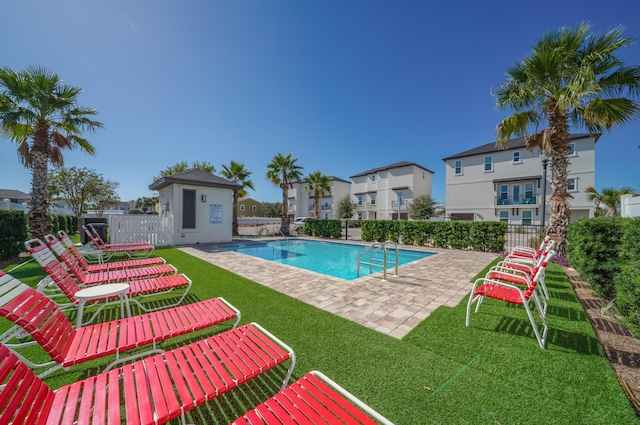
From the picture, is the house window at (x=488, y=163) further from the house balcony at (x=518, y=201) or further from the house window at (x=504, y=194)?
the house balcony at (x=518, y=201)

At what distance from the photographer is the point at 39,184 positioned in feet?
31.6

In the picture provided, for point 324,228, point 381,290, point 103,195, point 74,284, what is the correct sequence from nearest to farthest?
1. point 74,284
2. point 381,290
3. point 324,228
4. point 103,195

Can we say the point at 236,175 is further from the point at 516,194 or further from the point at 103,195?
the point at 516,194

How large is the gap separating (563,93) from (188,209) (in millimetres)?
17520

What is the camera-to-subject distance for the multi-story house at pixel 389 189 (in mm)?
37094

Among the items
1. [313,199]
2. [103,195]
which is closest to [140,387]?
[103,195]

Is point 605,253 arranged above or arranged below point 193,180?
below

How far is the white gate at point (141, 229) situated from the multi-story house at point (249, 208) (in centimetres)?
4624

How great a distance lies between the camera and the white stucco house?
13973 mm

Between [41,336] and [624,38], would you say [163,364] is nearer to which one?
[41,336]

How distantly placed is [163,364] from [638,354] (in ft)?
17.8

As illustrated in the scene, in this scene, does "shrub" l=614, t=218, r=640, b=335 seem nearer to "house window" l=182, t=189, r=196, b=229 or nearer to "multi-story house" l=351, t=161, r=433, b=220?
"house window" l=182, t=189, r=196, b=229

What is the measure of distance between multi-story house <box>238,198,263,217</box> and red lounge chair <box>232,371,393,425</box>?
60162 millimetres

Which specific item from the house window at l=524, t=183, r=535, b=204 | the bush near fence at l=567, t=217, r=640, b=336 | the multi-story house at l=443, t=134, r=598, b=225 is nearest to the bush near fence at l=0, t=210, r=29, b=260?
the bush near fence at l=567, t=217, r=640, b=336
